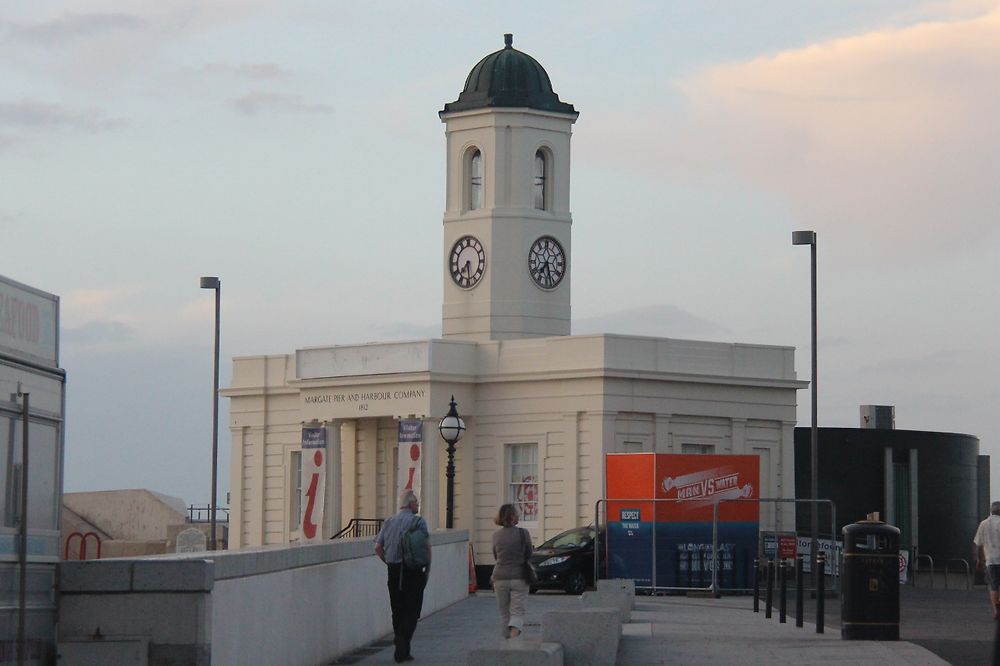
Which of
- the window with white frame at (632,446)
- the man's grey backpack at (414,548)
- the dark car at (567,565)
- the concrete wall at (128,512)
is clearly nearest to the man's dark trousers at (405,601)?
the man's grey backpack at (414,548)

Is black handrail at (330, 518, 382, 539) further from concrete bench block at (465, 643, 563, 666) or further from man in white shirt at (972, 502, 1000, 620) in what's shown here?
concrete bench block at (465, 643, 563, 666)

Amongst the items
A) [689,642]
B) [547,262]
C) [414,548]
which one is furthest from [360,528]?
[414,548]

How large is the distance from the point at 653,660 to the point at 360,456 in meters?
30.2

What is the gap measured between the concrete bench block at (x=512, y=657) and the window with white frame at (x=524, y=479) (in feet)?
103

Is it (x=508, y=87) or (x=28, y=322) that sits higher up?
(x=508, y=87)

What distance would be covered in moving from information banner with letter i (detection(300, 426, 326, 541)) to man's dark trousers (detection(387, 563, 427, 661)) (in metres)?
29.1

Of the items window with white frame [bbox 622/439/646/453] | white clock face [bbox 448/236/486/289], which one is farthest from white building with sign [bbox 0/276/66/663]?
white clock face [bbox 448/236/486/289]

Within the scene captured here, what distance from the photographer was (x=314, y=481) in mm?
48406

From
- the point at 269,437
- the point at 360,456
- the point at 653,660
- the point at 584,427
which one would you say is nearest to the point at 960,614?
the point at 653,660

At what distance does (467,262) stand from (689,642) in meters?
29.4

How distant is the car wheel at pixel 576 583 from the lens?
122 ft

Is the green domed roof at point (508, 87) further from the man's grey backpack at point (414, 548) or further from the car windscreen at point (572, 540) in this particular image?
the man's grey backpack at point (414, 548)

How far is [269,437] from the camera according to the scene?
51719mm

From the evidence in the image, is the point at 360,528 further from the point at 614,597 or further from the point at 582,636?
the point at 582,636
